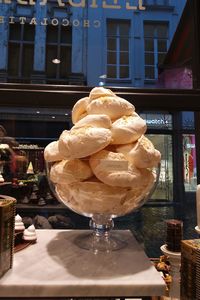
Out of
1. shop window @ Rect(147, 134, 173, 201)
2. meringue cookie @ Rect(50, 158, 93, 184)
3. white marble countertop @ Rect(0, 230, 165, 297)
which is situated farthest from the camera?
shop window @ Rect(147, 134, 173, 201)

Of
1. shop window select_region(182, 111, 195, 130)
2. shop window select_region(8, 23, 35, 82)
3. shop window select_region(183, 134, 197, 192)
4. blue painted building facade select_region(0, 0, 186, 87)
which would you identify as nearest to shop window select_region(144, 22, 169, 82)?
blue painted building facade select_region(0, 0, 186, 87)

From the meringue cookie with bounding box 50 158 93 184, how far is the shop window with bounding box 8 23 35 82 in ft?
3.00

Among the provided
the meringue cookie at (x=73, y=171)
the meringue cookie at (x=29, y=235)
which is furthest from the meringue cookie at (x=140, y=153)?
the meringue cookie at (x=29, y=235)

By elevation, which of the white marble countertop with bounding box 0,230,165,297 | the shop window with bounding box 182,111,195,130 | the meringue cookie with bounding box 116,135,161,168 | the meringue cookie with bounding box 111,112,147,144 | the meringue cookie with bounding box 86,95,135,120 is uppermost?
the shop window with bounding box 182,111,195,130

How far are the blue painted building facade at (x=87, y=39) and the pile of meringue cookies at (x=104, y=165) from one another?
785mm

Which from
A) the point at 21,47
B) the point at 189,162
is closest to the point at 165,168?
the point at 189,162

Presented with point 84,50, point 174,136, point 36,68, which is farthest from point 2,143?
point 174,136

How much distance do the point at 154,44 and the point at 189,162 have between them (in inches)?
27.0

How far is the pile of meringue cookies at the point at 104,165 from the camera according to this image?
70 cm

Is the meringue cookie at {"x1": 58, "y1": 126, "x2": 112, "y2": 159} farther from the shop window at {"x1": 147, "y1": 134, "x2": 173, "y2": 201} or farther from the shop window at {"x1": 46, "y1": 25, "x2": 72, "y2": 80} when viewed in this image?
the shop window at {"x1": 46, "y1": 25, "x2": 72, "y2": 80}

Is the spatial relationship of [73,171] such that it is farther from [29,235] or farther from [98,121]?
[29,235]

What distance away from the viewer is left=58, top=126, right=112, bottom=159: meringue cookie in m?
0.70

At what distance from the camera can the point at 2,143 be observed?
4.80 ft

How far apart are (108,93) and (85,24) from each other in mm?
867
